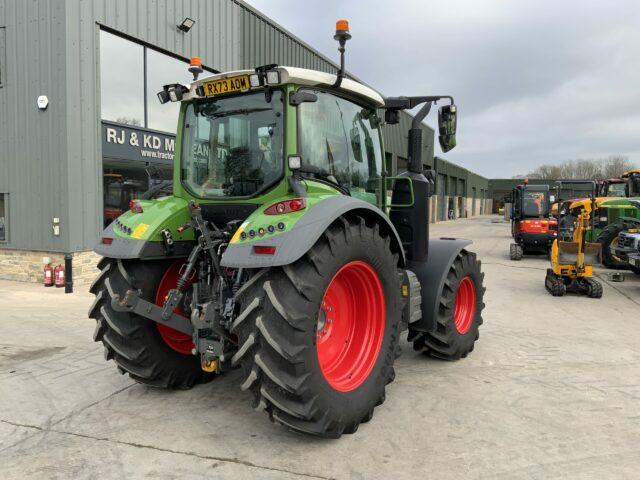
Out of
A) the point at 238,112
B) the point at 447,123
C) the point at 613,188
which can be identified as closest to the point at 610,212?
the point at 613,188

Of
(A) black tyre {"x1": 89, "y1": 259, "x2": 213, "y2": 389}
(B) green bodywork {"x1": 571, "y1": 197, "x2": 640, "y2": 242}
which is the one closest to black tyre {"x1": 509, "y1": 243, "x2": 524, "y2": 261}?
(B) green bodywork {"x1": 571, "y1": 197, "x2": 640, "y2": 242}

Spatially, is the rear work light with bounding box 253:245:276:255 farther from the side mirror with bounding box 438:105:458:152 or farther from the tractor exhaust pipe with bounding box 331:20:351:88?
the side mirror with bounding box 438:105:458:152

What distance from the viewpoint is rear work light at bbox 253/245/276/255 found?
2.86 metres

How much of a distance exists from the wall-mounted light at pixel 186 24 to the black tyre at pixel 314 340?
9.35 m

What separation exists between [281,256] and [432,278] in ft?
6.94

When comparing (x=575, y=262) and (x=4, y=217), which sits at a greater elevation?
(x=4, y=217)

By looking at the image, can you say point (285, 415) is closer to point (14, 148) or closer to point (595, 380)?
point (595, 380)

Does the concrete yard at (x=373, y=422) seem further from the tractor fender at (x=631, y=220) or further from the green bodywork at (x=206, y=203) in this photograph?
the tractor fender at (x=631, y=220)

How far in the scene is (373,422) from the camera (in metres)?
3.41

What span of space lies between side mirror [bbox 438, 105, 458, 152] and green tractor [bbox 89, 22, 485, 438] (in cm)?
1

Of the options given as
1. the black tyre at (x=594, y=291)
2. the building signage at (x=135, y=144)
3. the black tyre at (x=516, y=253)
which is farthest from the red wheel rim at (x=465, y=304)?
the black tyre at (x=516, y=253)

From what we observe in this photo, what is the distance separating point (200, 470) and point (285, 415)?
0.56 metres

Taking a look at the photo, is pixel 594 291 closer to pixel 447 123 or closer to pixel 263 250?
pixel 447 123

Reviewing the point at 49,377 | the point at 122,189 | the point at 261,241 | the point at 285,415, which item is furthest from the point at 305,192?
the point at 122,189
